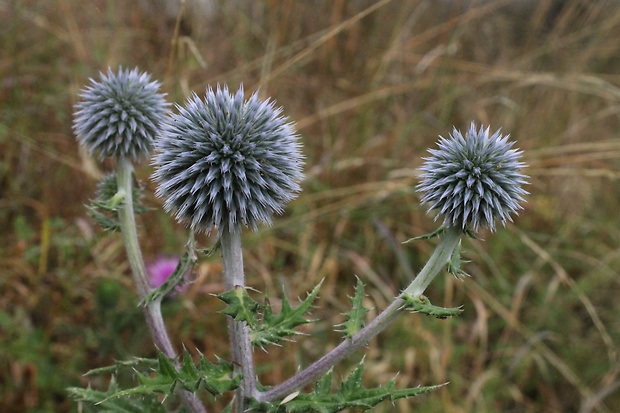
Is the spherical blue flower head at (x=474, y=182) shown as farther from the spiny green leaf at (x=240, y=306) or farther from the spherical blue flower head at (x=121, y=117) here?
the spherical blue flower head at (x=121, y=117)

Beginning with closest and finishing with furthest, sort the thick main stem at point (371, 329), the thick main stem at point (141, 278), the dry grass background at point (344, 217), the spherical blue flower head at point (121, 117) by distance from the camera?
the thick main stem at point (371, 329)
the thick main stem at point (141, 278)
the spherical blue flower head at point (121, 117)
the dry grass background at point (344, 217)

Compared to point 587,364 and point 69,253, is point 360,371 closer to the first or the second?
point 69,253

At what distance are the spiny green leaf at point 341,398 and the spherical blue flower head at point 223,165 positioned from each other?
1.54ft

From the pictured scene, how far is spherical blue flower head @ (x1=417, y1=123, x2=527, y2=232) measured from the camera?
1.45m

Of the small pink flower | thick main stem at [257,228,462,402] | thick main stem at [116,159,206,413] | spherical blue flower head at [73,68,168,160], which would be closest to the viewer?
thick main stem at [257,228,462,402]

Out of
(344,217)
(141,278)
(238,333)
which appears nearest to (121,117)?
(141,278)

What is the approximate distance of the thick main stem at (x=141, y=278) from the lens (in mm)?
1573

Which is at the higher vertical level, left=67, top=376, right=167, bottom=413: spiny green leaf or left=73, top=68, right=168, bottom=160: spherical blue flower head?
left=73, top=68, right=168, bottom=160: spherical blue flower head

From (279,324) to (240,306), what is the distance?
0.19m

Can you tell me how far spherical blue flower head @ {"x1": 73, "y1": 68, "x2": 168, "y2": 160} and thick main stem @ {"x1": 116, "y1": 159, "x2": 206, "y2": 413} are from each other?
0.42 ft

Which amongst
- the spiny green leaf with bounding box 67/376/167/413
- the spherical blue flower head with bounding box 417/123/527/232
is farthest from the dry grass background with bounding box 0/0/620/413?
the spherical blue flower head with bounding box 417/123/527/232

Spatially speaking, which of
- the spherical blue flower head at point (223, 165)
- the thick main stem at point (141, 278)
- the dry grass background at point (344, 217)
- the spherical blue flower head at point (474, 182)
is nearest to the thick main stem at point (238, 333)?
the spherical blue flower head at point (223, 165)

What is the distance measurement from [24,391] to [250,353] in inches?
68.3

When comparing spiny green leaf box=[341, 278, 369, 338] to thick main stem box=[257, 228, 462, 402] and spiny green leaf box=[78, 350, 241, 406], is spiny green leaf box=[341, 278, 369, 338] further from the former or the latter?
spiny green leaf box=[78, 350, 241, 406]
